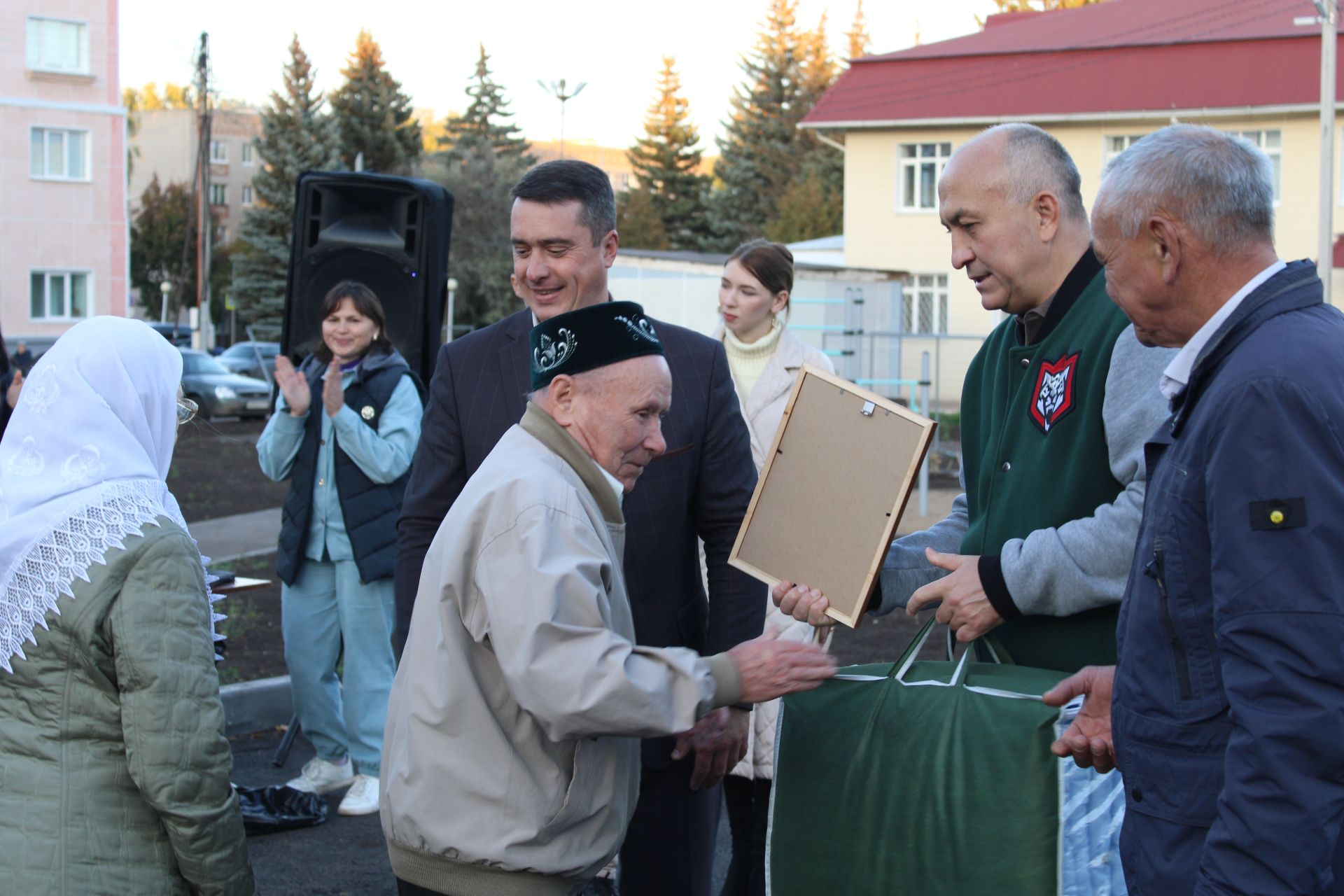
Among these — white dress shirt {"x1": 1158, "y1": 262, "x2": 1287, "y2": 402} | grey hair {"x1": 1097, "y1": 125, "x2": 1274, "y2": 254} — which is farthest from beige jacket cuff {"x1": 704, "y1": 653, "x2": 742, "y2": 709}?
grey hair {"x1": 1097, "y1": 125, "x2": 1274, "y2": 254}

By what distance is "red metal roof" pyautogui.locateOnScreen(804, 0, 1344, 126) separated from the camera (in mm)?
32969

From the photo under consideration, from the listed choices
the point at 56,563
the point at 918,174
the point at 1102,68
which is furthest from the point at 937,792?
the point at 918,174

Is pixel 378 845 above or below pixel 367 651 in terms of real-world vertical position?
below

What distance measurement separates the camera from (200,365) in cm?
2998

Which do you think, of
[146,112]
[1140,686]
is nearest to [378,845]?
[1140,686]

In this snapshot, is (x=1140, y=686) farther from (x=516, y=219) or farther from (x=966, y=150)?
(x=516, y=219)

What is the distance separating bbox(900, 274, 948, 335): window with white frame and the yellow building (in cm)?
4

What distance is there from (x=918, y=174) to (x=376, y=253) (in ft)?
100

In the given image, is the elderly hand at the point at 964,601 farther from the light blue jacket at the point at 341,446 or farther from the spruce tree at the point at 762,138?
the spruce tree at the point at 762,138

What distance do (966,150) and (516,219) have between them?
1.14m

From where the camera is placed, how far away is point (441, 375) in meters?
3.60

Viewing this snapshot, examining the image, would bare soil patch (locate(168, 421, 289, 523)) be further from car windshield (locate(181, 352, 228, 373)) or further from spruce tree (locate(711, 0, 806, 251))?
spruce tree (locate(711, 0, 806, 251))

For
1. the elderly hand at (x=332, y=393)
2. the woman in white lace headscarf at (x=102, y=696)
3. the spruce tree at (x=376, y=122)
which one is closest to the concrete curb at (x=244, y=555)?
the elderly hand at (x=332, y=393)

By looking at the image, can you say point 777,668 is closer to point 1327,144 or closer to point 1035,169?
point 1035,169
